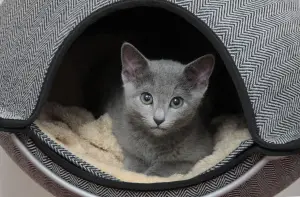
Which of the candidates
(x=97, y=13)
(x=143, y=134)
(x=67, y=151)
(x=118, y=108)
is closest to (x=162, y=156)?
(x=143, y=134)

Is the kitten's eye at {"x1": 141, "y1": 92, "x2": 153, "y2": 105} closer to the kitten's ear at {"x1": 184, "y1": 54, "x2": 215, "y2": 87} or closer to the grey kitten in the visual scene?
the grey kitten

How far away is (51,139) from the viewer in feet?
3.98

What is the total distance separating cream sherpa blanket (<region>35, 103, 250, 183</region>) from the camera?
Result: 4.19 feet

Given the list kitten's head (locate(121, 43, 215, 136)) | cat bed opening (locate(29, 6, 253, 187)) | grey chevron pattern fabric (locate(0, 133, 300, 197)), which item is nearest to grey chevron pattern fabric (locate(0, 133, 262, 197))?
grey chevron pattern fabric (locate(0, 133, 300, 197))

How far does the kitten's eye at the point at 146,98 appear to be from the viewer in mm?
1376

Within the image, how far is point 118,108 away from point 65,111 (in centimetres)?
17

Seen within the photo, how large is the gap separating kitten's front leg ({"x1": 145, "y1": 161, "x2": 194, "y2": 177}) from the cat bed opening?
65mm

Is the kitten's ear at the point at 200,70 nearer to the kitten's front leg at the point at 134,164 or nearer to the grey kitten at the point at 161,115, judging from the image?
the grey kitten at the point at 161,115

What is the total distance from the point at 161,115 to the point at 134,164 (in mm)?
207

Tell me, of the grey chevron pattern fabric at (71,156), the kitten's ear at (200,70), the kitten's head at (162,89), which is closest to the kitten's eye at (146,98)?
the kitten's head at (162,89)

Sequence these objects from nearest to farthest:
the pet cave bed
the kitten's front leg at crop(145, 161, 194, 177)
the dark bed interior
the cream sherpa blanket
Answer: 1. the pet cave bed
2. the cream sherpa blanket
3. the kitten's front leg at crop(145, 161, 194, 177)
4. the dark bed interior

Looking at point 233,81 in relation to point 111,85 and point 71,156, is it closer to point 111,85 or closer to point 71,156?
point 71,156

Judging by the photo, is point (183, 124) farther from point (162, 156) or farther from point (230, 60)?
point (230, 60)

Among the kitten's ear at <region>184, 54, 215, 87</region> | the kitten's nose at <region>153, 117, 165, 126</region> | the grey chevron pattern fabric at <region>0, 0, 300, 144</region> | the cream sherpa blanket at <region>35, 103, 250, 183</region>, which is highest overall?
the grey chevron pattern fabric at <region>0, 0, 300, 144</region>
